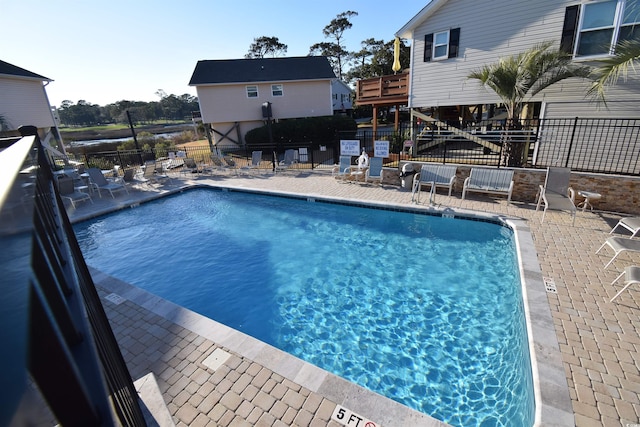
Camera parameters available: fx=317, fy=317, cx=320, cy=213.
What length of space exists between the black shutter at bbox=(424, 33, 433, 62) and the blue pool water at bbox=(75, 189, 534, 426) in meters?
7.05

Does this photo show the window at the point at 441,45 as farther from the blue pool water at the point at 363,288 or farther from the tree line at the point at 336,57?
the tree line at the point at 336,57

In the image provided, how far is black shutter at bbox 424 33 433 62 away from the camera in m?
12.3

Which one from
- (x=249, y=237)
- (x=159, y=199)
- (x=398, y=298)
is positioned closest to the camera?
(x=398, y=298)

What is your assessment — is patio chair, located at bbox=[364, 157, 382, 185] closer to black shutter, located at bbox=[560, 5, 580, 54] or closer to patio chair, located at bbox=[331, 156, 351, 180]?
patio chair, located at bbox=[331, 156, 351, 180]

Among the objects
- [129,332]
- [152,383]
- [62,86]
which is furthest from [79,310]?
[62,86]

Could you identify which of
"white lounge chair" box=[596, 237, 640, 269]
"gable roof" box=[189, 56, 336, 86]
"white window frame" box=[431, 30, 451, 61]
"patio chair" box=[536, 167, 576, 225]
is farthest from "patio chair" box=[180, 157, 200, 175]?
"white lounge chair" box=[596, 237, 640, 269]

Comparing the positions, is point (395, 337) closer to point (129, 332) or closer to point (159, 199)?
point (129, 332)

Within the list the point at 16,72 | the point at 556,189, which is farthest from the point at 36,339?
the point at 16,72

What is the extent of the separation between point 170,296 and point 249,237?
296 centimetres

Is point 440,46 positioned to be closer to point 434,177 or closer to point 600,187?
point 434,177

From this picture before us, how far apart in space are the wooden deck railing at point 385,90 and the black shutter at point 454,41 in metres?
2.09

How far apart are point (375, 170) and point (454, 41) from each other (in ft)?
18.6

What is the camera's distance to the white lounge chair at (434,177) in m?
10.1

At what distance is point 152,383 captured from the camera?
380cm
